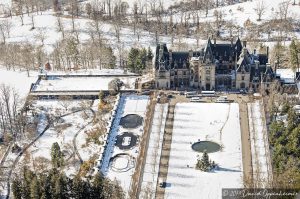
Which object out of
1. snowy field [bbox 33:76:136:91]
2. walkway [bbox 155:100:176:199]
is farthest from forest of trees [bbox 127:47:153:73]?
walkway [bbox 155:100:176:199]

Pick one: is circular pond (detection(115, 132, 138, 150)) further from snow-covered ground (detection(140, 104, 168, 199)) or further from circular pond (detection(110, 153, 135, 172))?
snow-covered ground (detection(140, 104, 168, 199))

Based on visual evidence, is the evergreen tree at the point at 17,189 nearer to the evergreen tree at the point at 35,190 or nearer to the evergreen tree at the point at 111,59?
the evergreen tree at the point at 35,190

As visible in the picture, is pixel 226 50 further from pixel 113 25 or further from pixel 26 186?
pixel 26 186

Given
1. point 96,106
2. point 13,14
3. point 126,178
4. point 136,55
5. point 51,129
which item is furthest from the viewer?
point 13,14

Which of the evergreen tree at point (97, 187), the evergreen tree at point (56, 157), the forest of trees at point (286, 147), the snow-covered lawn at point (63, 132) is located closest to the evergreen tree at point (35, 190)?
the evergreen tree at point (97, 187)

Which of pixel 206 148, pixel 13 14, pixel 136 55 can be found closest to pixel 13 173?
pixel 206 148

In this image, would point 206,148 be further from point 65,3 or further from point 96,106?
point 65,3
